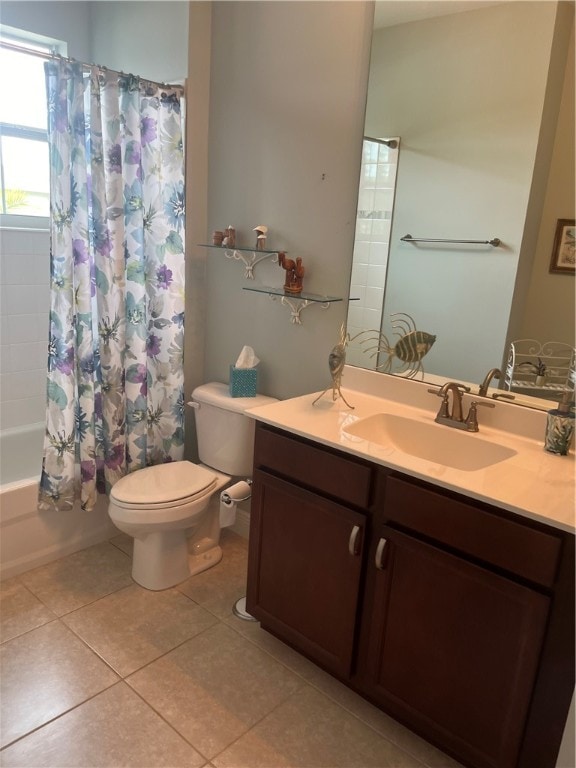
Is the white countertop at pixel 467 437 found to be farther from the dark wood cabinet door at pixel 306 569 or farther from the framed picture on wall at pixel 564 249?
the framed picture on wall at pixel 564 249

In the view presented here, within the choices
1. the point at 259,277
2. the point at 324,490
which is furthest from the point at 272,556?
the point at 259,277

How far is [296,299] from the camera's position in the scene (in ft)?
7.54

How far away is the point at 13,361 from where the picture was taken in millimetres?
2896

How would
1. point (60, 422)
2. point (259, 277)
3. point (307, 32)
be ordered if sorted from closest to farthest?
point (307, 32), point (60, 422), point (259, 277)

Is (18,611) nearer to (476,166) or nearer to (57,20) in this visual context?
(476,166)

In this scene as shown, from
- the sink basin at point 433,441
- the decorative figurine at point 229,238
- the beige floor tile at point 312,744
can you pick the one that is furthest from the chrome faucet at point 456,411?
the decorative figurine at point 229,238

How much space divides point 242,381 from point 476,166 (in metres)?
1.23

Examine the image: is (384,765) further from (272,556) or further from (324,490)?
(324,490)

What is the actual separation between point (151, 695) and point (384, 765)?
2.44 ft

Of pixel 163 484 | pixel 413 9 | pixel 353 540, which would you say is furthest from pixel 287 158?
pixel 353 540

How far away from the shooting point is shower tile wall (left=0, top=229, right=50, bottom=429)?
2797 mm

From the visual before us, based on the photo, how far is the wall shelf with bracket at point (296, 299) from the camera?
86.3 inches

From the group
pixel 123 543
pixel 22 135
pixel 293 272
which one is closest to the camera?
pixel 293 272

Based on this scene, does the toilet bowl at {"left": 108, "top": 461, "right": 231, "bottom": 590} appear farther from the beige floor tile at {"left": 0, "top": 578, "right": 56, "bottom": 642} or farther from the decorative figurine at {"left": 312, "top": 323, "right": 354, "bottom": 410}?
the decorative figurine at {"left": 312, "top": 323, "right": 354, "bottom": 410}
